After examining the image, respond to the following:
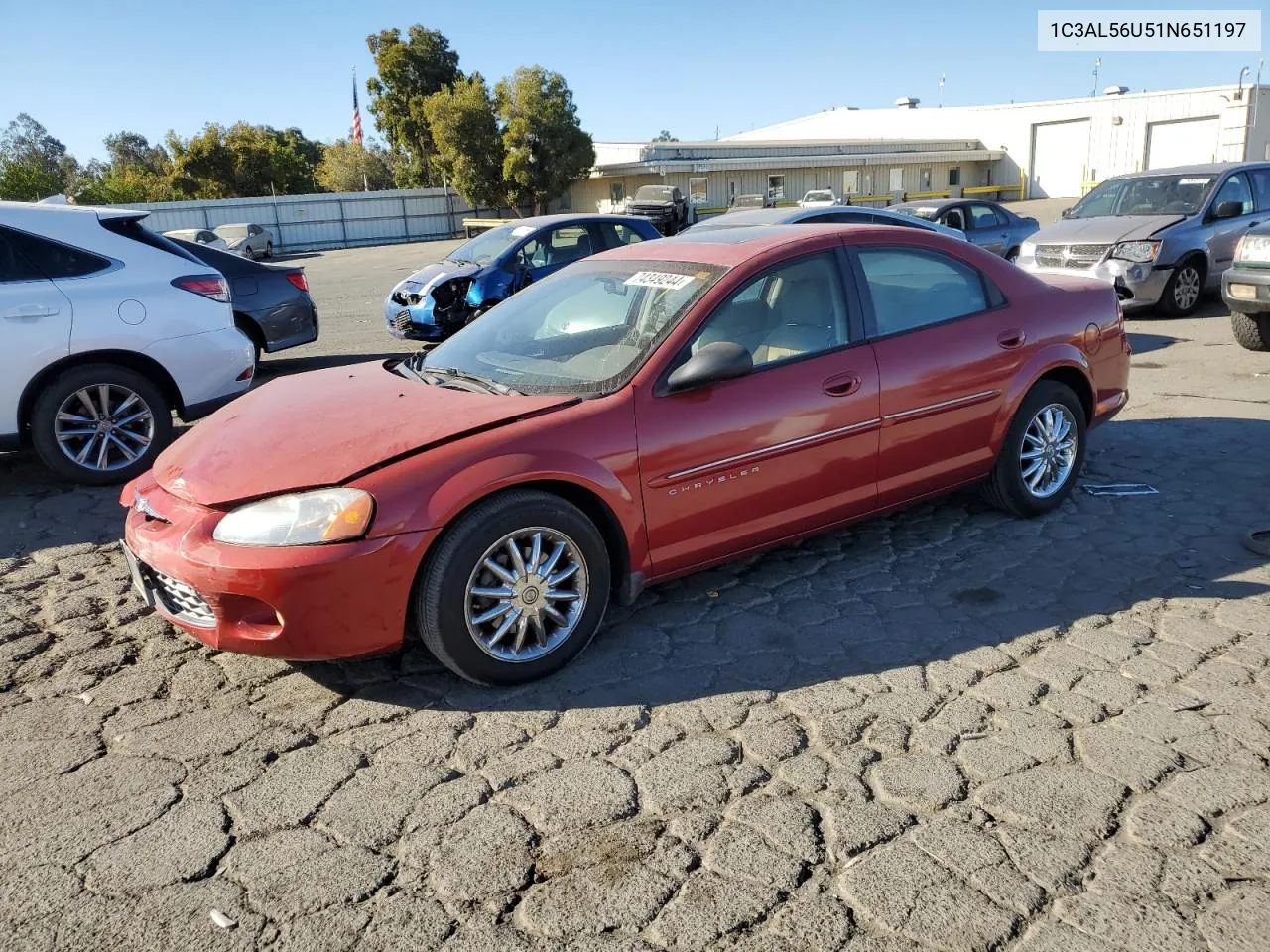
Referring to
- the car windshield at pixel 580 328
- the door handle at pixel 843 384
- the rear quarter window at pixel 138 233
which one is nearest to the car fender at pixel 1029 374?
the door handle at pixel 843 384

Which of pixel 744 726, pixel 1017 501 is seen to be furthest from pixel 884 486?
pixel 744 726

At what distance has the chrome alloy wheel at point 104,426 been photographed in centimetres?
616

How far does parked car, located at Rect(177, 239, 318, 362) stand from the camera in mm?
9156

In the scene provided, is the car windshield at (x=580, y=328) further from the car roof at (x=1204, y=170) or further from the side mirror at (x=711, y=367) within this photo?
the car roof at (x=1204, y=170)

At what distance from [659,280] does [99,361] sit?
390cm

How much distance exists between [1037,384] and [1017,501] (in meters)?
0.60

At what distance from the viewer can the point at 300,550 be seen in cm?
330

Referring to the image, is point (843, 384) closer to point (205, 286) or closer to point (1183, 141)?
point (205, 286)

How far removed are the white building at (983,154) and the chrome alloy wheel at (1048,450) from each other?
3600 cm

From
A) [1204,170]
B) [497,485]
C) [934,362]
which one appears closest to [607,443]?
[497,485]

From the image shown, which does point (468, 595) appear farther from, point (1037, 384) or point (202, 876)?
point (1037, 384)

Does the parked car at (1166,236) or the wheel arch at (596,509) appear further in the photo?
the parked car at (1166,236)

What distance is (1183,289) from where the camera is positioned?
11547 mm

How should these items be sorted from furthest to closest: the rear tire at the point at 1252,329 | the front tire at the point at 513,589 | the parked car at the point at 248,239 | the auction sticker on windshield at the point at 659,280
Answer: the parked car at the point at 248,239 → the rear tire at the point at 1252,329 → the auction sticker on windshield at the point at 659,280 → the front tire at the point at 513,589
